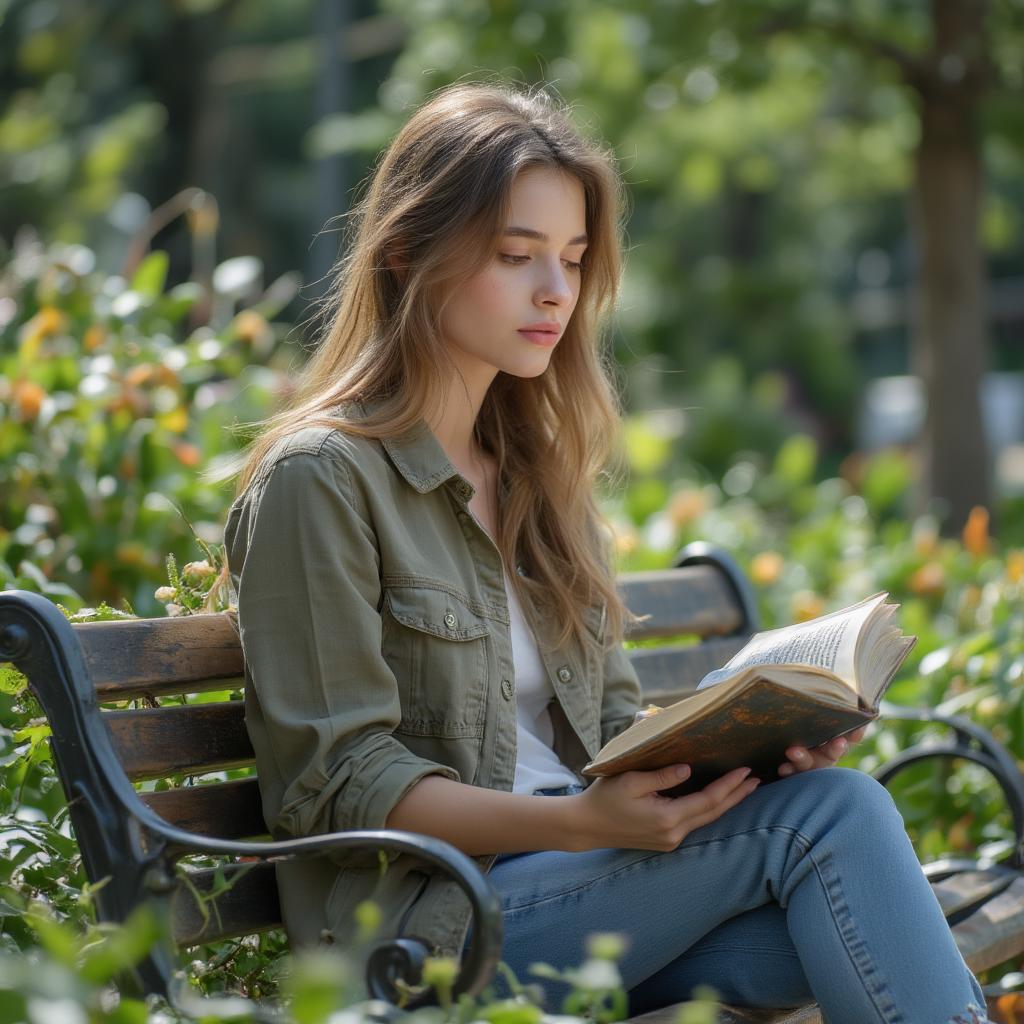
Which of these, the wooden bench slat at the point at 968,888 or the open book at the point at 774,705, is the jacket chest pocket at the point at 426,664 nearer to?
the open book at the point at 774,705

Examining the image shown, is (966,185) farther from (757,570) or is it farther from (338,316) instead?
(338,316)

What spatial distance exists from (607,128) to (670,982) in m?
5.48

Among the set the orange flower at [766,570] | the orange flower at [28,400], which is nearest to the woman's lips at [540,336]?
the orange flower at [28,400]

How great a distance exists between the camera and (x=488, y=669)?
7.90 feet

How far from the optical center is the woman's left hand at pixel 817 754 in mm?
2248

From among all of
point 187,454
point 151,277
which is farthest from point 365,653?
point 151,277

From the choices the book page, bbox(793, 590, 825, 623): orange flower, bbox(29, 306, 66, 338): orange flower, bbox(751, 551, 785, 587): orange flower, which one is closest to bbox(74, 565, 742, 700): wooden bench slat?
the book page

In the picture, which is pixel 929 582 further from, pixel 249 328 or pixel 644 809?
pixel 644 809

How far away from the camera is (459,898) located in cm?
213

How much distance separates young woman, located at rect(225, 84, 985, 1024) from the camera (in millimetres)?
2135

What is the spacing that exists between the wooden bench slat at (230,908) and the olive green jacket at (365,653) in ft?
0.30

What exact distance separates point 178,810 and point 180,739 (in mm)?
105

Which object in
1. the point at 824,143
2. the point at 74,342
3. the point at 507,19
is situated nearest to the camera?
the point at 74,342

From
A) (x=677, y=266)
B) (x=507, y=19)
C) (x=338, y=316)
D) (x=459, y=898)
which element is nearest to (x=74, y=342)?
(x=338, y=316)
